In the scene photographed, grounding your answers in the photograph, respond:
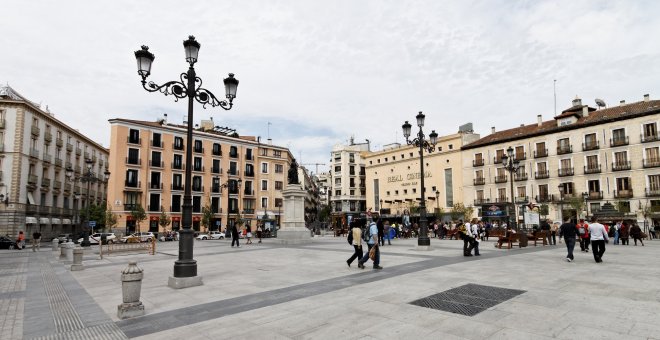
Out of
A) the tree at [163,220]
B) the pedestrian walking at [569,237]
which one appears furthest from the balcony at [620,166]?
the tree at [163,220]

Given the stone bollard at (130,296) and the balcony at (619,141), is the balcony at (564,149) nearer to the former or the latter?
the balcony at (619,141)

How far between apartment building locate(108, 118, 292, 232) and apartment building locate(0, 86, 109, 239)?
5800mm

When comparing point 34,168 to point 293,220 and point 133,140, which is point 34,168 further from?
point 293,220

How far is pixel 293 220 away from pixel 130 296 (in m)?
18.2

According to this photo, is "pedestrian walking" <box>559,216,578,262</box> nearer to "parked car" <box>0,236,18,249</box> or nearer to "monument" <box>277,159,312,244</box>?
"monument" <box>277,159,312,244</box>

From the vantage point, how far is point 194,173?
5478 centimetres

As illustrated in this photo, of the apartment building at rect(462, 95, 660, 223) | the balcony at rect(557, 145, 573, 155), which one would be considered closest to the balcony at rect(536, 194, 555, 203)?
the apartment building at rect(462, 95, 660, 223)

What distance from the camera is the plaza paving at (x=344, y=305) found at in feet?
16.8

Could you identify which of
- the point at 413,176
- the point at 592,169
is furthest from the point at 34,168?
the point at 592,169

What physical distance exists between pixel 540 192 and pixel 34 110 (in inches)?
2349

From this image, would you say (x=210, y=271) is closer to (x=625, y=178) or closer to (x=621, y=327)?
(x=621, y=327)

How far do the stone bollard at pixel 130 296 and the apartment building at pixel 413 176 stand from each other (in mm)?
47476

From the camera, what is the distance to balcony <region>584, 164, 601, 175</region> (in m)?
41.8

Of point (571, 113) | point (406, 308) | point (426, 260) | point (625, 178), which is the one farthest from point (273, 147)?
point (406, 308)
